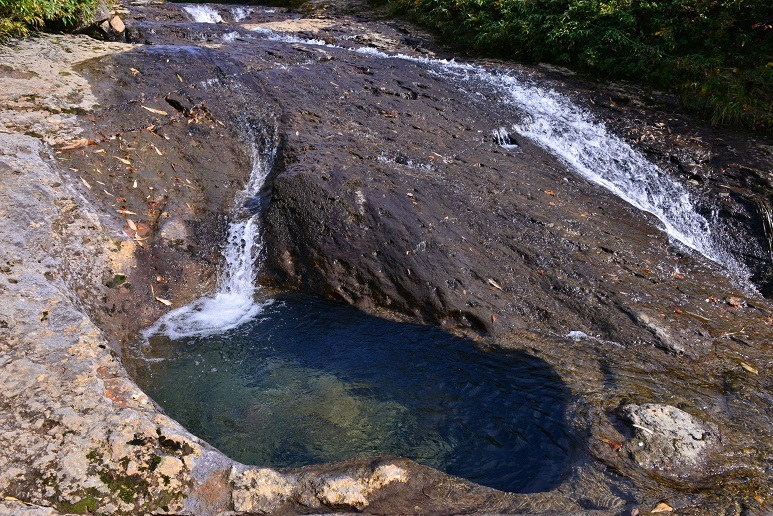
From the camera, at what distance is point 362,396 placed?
514cm

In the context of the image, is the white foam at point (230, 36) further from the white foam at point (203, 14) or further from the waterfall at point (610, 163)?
the waterfall at point (610, 163)

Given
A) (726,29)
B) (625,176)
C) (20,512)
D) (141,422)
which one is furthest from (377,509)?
(726,29)

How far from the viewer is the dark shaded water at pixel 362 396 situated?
14.8 feet

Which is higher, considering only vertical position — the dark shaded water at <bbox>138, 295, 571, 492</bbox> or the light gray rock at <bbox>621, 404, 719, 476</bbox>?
the light gray rock at <bbox>621, 404, 719, 476</bbox>

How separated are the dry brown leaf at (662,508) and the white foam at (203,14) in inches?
531

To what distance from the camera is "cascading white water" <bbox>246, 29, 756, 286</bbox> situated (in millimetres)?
7992

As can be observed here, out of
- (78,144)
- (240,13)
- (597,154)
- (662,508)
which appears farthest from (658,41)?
(78,144)

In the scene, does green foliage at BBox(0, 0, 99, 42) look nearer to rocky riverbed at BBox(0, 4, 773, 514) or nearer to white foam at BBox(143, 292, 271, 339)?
rocky riverbed at BBox(0, 4, 773, 514)

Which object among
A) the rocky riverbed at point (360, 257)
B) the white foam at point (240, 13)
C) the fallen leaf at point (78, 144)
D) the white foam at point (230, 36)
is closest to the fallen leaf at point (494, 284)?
the rocky riverbed at point (360, 257)

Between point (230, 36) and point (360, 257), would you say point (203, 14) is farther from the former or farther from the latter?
point (360, 257)

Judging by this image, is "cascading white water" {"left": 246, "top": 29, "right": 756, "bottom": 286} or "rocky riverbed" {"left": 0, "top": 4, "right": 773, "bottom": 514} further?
"cascading white water" {"left": 246, "top": 29, "right": 756, "bottom": 286}

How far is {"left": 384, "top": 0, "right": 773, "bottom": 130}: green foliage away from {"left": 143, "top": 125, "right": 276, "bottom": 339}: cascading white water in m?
7.25

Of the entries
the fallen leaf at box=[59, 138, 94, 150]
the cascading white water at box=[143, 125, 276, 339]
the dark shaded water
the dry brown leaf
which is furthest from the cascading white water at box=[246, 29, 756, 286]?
the fallen leaf at box=[59, 138, 94, 150]

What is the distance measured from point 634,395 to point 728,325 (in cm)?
204
